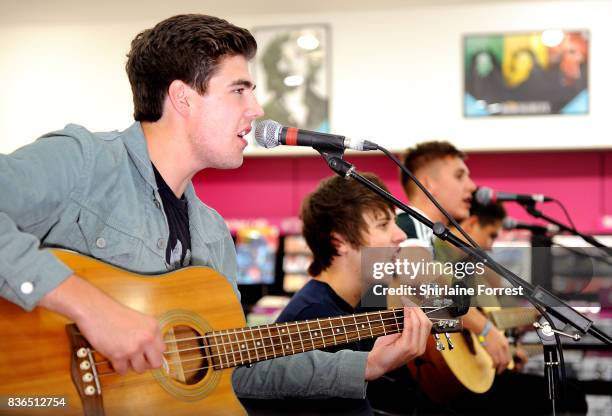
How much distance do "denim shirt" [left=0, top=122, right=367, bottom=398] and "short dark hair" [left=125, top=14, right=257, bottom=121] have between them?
0.10 meters

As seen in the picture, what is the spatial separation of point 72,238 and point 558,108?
4300 millimetres

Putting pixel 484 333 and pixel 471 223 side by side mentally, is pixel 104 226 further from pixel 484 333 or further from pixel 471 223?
pixel 471 223

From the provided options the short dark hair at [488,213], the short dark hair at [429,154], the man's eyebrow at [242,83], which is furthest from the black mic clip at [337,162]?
the short dark hair at [488,213]

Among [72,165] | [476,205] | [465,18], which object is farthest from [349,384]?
[465,18]

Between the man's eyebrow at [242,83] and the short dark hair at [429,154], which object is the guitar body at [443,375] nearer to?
the man's eyebrow at [242,83]

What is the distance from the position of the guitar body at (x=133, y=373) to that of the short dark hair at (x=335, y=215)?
747mm

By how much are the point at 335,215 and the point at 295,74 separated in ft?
10.2

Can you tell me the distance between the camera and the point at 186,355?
1559mm

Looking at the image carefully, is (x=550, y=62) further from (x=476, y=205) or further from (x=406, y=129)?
(x=476, y=205)

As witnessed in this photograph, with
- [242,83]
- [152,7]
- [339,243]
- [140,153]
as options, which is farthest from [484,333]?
[152,7]

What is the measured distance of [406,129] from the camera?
5.22 m

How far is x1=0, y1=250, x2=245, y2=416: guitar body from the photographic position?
136cm

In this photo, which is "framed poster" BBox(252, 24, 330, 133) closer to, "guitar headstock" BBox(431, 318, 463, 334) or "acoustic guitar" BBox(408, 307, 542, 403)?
"acoustic guitar" BBox(408, 307, 542, 403)

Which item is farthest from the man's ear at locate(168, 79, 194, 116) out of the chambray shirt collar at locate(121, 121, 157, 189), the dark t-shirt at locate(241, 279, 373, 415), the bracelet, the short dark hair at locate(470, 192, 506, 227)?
the short dark hair at locate(470, 192, 506, 227)
